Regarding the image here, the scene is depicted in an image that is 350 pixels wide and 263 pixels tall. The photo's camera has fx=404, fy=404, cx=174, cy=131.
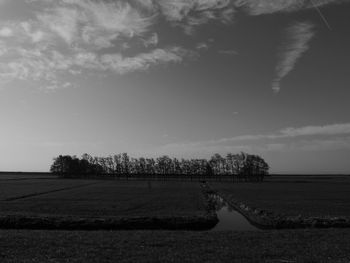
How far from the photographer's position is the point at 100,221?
36781 mm

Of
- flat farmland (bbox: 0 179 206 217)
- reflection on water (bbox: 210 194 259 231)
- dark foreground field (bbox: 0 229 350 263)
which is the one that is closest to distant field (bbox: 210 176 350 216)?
reflection on water (bbox: 210 194 259 231)

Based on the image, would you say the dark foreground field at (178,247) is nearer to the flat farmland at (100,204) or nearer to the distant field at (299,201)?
the flat farmland at (100,204)

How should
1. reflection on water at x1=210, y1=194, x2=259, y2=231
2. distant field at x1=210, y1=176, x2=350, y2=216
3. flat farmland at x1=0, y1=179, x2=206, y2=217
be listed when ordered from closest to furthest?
reflection on water at x1=210, y1=194, x2=259, y2=231
flat farmland at x1=0, y1=179, x2=206, y2=217
distant field at x1=210, y1=176, x2=350, y2=216

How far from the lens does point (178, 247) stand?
76.5 feet

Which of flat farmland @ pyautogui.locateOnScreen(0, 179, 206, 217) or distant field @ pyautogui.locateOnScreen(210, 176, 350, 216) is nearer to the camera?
flat farmland @ pyautogui.locateOnScreen(0, 179, 206, 217)

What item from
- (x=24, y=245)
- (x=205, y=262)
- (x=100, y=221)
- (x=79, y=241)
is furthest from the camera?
(x=100, y=221)

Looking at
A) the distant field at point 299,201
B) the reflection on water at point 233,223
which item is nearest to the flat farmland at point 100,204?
the reflection on water at point 233,223

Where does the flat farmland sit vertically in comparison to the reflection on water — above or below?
above

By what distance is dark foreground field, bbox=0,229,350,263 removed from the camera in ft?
65.5

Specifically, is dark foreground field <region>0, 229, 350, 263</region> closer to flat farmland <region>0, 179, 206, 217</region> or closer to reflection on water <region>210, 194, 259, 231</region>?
reflection on water <region>210, 194, 259, 231</region>

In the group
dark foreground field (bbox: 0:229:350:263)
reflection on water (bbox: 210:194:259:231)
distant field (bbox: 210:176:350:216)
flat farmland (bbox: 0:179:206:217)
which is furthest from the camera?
distant field (bbox: 210:176:350:216)

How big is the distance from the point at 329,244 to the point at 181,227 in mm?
15629

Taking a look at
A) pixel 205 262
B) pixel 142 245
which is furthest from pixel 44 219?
pixel 205 262

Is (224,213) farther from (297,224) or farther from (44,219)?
(44,219)
